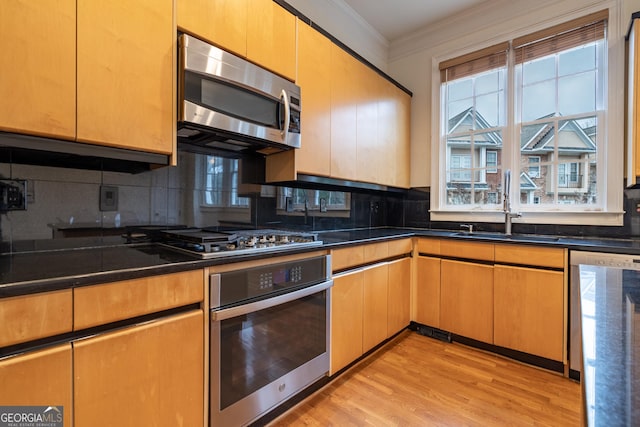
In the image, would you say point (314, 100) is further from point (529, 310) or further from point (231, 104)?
point (529, 310)

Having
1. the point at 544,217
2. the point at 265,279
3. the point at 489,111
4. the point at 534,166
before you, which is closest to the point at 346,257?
the point at 265,279

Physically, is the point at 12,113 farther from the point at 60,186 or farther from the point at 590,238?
the point at 590,238

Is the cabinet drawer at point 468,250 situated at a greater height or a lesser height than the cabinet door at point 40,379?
greater

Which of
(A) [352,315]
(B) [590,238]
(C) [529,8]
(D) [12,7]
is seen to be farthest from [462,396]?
(C) [529,8]

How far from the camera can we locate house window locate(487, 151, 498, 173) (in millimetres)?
2809

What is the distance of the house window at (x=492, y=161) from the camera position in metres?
2.81

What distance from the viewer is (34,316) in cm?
83

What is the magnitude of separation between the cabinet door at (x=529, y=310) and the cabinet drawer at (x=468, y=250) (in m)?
0.12

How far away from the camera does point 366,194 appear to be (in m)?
3.08

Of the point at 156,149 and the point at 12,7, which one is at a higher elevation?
the point at 12,7

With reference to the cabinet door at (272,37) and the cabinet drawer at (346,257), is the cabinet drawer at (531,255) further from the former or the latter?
the cabinet door at (272,37)

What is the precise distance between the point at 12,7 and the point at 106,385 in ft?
4.10

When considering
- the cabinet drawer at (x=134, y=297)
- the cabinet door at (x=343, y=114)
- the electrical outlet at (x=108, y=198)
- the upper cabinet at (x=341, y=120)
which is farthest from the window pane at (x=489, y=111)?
the electrical outlet at (x=108, y=198)

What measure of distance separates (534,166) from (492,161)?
0.34m
